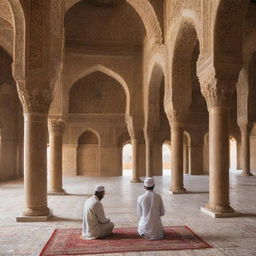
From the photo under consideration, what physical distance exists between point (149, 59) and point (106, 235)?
10.2m

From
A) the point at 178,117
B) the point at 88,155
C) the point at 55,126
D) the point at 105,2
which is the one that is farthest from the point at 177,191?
the point at 88,155

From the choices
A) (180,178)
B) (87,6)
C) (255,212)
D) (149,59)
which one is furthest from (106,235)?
(87,6)

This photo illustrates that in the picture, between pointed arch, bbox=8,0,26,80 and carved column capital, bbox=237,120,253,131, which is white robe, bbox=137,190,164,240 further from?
carved column capital, bbox=237,120,253,131

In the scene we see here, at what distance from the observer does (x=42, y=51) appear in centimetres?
700

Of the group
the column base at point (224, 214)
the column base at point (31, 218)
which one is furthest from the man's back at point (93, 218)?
the column base at point (224, 214)

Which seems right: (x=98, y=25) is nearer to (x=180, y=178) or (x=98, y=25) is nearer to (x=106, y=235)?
(x=180, y=178)

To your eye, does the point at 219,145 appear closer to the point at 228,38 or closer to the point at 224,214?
the point at 224,214

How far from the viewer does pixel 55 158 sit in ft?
38.0

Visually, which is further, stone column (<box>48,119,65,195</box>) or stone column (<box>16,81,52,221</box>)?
stone column (<box>48,119,65,195</box>)

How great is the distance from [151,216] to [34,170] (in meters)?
2.89

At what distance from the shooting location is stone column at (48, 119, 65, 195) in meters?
11.5

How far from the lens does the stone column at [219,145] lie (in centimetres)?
709

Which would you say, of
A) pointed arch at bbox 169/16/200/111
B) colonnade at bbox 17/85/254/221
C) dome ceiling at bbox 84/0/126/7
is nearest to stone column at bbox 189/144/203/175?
dome ceiling at bbox 84/0/126/7

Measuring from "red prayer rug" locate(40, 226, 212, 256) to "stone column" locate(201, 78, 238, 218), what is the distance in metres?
1.63
